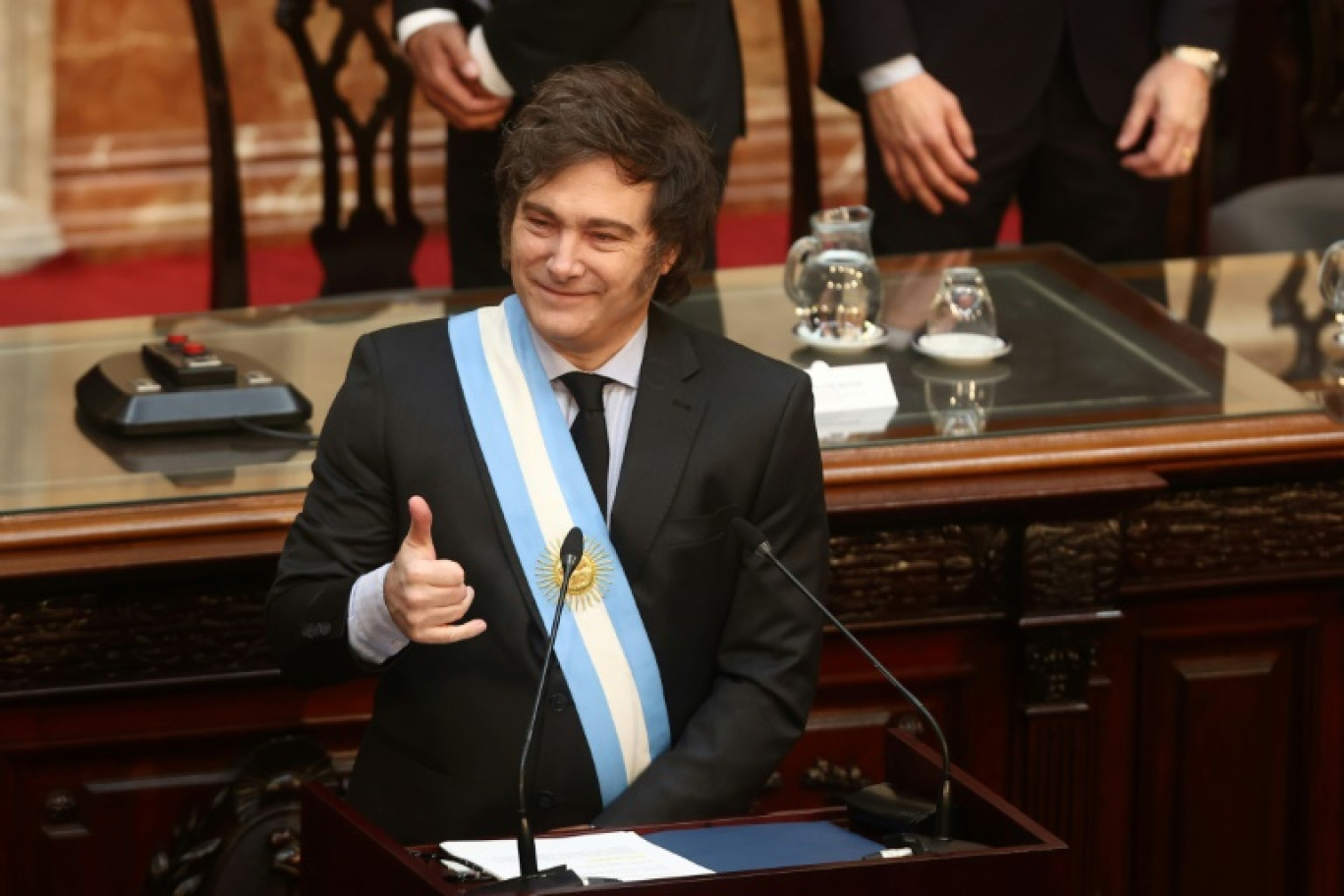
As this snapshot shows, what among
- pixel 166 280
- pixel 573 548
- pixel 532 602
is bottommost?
pixel 166 280

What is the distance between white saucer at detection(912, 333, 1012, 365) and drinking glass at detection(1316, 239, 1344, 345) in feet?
1.64

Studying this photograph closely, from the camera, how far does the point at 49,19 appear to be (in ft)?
16.7

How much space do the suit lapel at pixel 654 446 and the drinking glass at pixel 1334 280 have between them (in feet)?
4.40

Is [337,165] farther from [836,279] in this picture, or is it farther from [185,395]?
[185,395]

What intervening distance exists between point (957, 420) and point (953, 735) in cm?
36

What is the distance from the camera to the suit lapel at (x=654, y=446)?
6.55ft

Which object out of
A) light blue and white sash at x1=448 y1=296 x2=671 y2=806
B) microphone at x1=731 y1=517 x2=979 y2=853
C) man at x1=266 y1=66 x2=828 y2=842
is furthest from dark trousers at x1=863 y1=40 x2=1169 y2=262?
microphone at x1=731 y1=517 x2=979 y2=853

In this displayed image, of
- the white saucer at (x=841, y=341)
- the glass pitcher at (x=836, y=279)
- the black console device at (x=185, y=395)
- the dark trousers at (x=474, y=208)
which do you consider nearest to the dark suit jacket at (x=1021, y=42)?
the dark trousers at (x=474, y=208)

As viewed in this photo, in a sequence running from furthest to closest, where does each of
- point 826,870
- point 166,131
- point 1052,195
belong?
1. point 166,131
2. point 1052,195
3. point 826,870

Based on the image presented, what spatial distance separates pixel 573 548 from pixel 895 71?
1.73 meters

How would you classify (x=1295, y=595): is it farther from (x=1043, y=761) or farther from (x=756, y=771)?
(x=756, y=771)

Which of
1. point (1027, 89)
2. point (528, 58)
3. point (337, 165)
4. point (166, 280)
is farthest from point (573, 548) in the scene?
point (166, 280)

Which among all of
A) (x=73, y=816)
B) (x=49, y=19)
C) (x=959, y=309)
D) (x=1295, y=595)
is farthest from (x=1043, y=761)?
(x=49, y=19)

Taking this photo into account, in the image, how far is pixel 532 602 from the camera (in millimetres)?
1972
